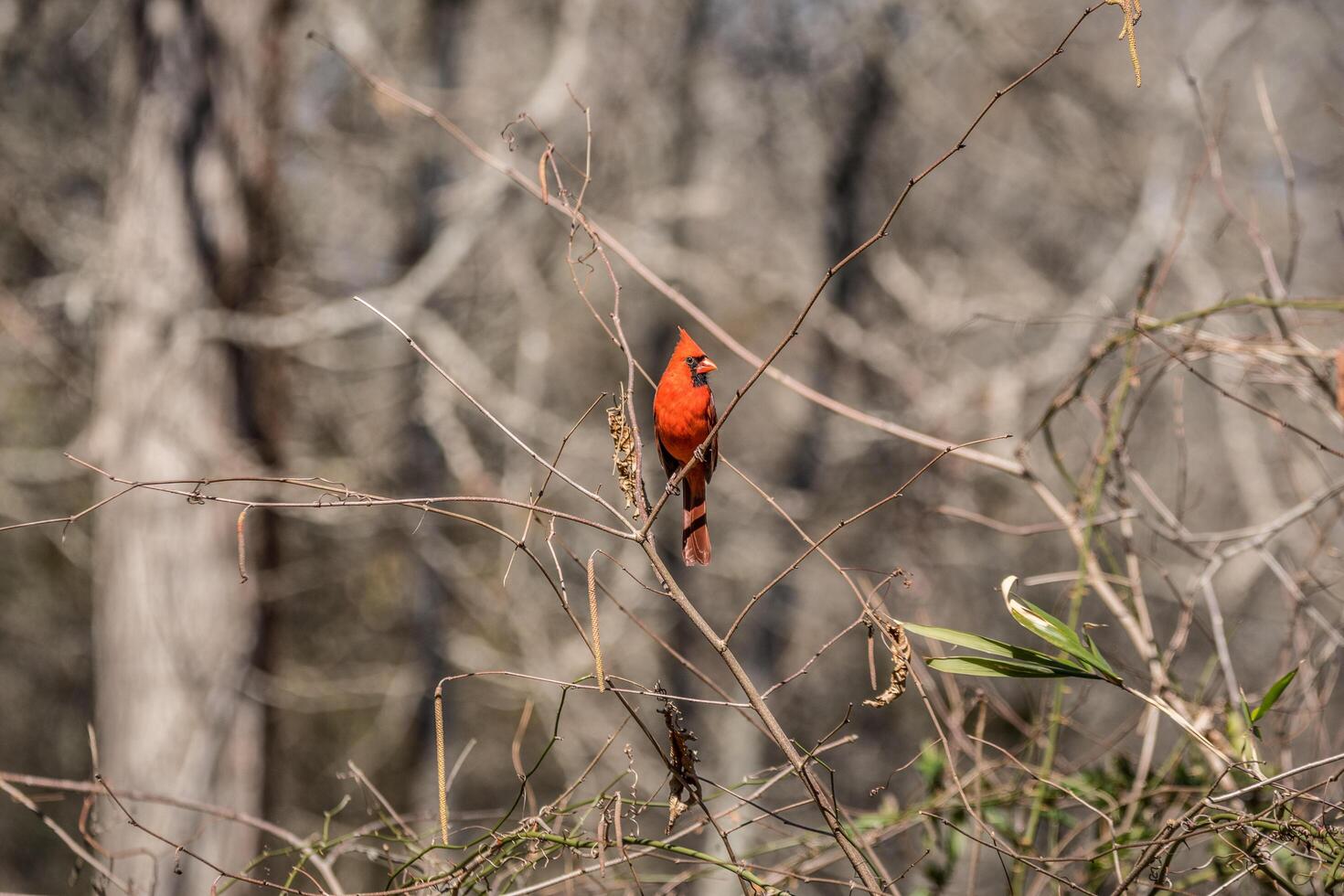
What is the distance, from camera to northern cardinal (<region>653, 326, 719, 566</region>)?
2.23 meters

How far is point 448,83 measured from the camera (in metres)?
8.12

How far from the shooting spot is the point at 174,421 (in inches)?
172

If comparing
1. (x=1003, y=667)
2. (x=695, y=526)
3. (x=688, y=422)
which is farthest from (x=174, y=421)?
(x=1003, y=667)

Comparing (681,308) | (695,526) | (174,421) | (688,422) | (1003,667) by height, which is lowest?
(1003,667)

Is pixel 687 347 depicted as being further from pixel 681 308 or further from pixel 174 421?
pixel 681 308

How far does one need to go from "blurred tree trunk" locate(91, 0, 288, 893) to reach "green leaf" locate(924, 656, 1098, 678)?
12.6ft

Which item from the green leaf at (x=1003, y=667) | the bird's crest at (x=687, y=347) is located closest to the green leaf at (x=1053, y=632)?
the green leaf at (x=1003, y=667)

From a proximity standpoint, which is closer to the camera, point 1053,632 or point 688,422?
point 1053,632

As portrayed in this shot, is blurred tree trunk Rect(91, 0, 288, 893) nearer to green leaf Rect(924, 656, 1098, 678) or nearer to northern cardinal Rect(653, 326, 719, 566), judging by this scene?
northern cardinal Rect(653, 326, 719, 566)

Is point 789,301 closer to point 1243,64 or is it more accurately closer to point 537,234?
point 537,234

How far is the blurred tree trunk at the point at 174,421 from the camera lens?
434 cm

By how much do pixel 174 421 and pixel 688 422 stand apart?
2.88 metres

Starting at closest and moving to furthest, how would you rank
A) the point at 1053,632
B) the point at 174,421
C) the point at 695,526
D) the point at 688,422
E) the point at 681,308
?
the point at 1053,632 → the point at 695,526 → the point at 688,422 → the point at 174,421 → the point at 681,308

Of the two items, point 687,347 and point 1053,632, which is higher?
point 687,347
